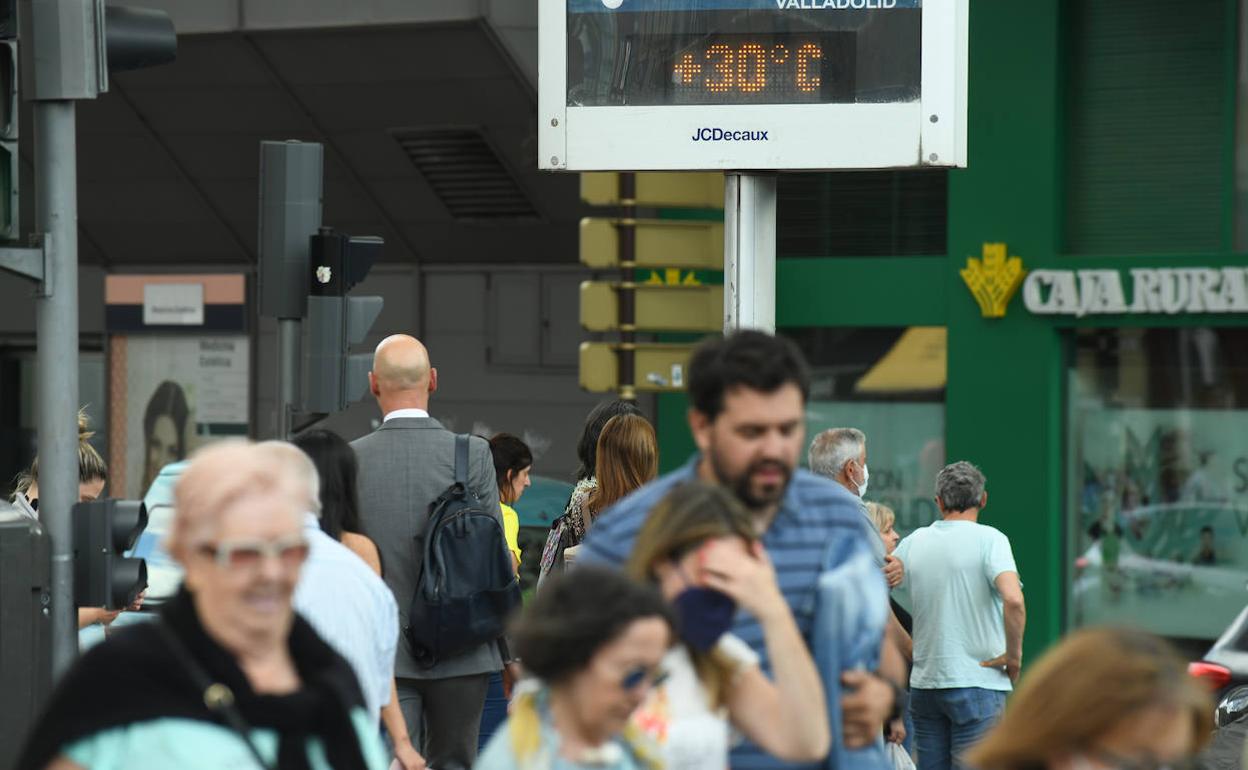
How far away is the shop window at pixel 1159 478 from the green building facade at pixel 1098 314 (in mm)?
13

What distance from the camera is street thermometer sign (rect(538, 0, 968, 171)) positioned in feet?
21.6

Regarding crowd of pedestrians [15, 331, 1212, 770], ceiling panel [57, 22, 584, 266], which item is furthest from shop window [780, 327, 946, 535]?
crowd of pedestrians [15, 331, 1212, 770]

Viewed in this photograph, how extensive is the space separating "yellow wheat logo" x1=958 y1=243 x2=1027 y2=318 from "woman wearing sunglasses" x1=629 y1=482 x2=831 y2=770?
10.5 m

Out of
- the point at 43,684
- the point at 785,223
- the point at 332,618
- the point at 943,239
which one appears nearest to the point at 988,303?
the point at 943,239

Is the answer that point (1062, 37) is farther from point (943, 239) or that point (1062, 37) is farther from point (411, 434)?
point (411, 434)

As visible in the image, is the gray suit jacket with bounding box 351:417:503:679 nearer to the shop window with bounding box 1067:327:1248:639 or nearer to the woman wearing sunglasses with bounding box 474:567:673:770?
the woman wearing sunglasses with bounding box 474:567:673:770

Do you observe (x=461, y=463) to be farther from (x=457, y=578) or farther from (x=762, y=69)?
(x=762, y=69)

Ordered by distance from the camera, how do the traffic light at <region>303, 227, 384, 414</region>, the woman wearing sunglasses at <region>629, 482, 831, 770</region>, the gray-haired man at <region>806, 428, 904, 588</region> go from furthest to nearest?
the traffic light at <region>303, 227, 384, 414</region>, the gray-haired man at <region>806, 428, 904, 588</region>, the woman wearing sunglasses at <region>629, 482, 831, 770</region>

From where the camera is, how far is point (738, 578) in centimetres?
321

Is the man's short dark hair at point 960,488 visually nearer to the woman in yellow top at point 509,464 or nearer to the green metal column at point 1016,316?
the woman in yellow top at point 509,464

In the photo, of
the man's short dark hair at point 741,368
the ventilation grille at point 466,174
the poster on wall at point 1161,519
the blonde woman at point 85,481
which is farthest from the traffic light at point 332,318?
the ventilation grille at point 466,174

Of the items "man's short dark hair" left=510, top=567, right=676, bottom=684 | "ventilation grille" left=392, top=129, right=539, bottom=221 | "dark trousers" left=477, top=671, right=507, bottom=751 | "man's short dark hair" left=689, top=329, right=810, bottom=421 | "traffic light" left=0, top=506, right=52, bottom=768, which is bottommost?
"dark trousers" left=477, top=671, right=507, bottom=751

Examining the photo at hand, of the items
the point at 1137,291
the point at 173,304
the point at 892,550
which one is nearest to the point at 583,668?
the point at 892,550

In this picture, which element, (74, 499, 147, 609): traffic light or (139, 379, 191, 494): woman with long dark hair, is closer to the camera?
(74, 499, 147, 609): traffic light
